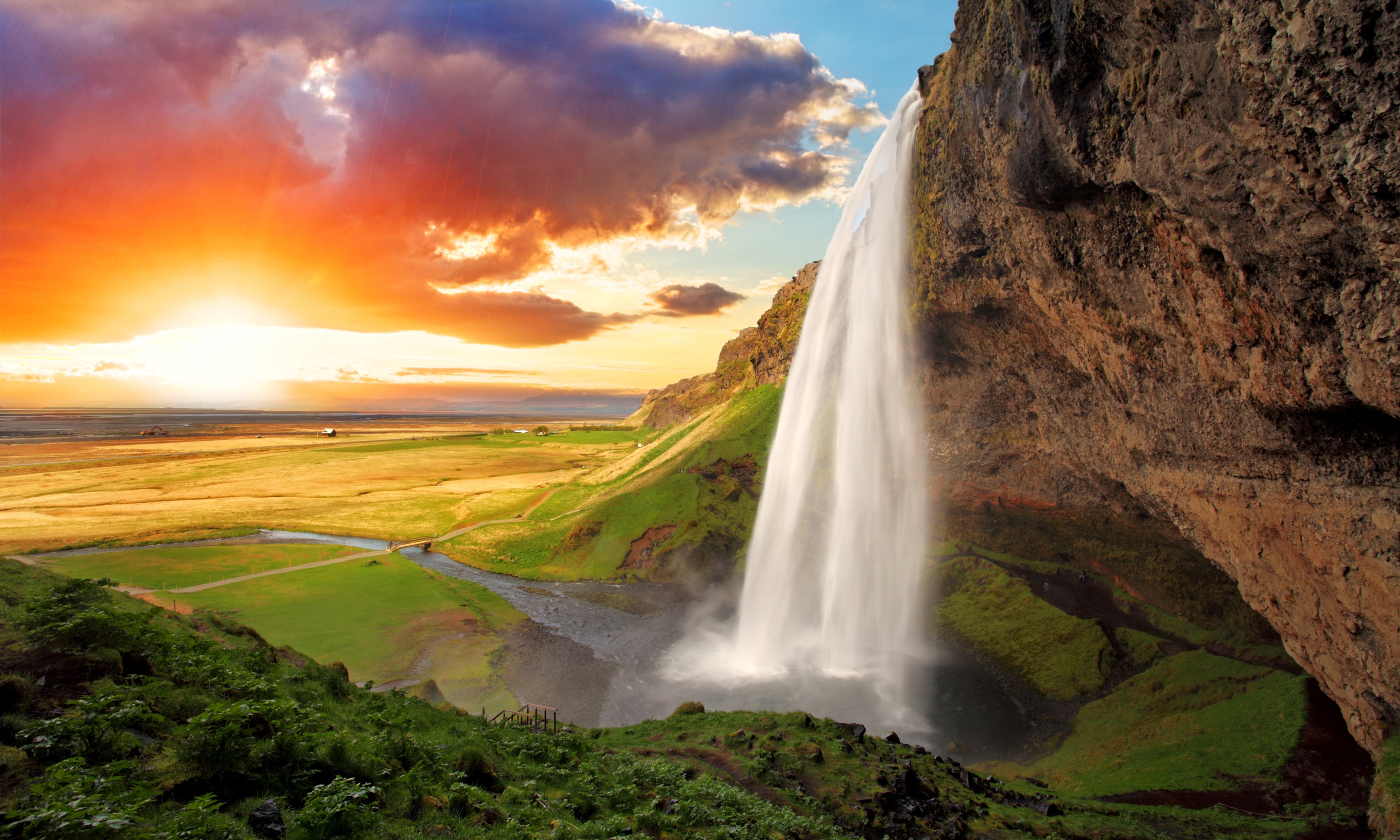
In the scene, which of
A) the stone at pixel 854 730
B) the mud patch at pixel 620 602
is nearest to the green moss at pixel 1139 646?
the stone at pixel 854 730

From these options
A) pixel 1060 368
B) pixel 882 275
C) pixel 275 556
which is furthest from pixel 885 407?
pixel 275 556

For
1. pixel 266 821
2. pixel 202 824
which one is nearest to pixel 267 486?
pixel 266 821

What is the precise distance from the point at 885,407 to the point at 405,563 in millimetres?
31840

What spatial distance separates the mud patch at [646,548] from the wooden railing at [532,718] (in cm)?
1628

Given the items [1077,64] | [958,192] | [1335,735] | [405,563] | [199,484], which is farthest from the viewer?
[199,484]

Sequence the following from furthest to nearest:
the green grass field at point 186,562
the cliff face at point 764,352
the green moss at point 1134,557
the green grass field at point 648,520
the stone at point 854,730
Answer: the cliff face at point 764,352 < the green grass field at point 648,520 < the green grass field at point 186,562 < the green moss at point 1134,557 < the stone at point 854,730

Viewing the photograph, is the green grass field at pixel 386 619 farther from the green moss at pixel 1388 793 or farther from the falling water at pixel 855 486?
the green moss at pixel 1388 793

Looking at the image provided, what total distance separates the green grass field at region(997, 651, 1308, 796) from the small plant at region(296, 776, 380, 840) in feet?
54.5

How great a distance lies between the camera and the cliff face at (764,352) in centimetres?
5634

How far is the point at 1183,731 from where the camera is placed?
58.6ft

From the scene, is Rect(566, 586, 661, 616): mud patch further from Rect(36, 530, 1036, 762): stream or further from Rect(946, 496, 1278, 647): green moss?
Rect(946, 496, 1278, 647): green moss

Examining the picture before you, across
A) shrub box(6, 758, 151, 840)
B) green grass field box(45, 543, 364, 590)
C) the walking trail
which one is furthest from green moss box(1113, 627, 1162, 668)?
green grass field box(45, 543, 364, 590)

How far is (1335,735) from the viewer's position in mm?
16328

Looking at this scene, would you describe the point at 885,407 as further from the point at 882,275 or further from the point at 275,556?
the point at 275,556
